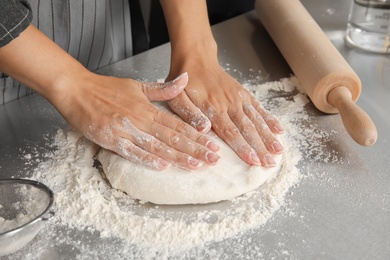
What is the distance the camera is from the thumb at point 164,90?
1.11 metres

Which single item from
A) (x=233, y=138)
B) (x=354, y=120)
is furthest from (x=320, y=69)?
(x=233, y=138)

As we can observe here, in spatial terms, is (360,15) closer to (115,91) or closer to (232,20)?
(232,20)

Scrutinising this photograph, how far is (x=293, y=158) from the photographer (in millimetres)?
1087

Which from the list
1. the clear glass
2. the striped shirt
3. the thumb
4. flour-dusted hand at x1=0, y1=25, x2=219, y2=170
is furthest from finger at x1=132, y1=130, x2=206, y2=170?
the clear glass

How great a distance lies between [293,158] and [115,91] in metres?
0.36

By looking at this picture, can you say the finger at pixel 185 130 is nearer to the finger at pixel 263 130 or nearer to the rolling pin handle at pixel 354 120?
the finger at pixel 263 130

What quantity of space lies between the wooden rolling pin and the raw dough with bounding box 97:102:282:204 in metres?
0.20

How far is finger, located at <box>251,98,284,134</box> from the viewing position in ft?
3.60

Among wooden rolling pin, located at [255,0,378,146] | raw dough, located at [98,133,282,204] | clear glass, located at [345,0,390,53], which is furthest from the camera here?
clear glass, located at [345,0,390,53]

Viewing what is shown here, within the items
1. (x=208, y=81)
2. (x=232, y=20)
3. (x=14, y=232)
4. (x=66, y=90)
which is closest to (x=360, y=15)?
(x=232, y=20)

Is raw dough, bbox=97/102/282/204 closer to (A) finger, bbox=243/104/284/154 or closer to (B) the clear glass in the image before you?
(A) finger, bbox=243/104/284/154

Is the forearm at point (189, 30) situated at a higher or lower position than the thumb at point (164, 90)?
higher

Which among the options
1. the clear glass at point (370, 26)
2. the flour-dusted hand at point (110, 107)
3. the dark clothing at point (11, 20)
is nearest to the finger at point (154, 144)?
the flour-dusted hand at point (110, 107)

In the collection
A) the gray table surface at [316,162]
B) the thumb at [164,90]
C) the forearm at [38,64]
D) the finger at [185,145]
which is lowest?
the gray table surface at [316,162]
